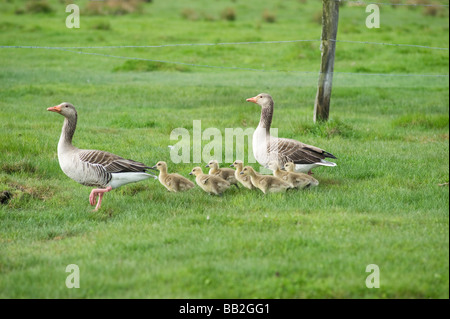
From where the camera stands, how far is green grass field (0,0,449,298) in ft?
19.7

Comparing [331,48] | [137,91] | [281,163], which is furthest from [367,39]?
[281,163]

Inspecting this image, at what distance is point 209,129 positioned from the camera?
13.9 metres

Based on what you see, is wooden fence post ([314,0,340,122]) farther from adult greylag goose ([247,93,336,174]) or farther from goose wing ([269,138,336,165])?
goose wing ([269,138,336,165])

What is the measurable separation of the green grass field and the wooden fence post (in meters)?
0.50

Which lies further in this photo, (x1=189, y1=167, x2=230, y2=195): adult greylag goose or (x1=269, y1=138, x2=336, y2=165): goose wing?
(x1=269, y1=138, x2=336, y2=165): goose wing

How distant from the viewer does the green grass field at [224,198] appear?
6016mm

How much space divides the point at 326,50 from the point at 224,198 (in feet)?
18.9

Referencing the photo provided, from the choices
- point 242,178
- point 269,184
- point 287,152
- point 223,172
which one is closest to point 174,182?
point 223,172

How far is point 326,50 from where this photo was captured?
13.4 metres

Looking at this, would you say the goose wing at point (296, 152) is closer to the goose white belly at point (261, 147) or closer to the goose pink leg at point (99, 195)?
the goose white belly at point (261, 147)

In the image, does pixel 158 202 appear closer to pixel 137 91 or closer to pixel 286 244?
pixel 286 244
